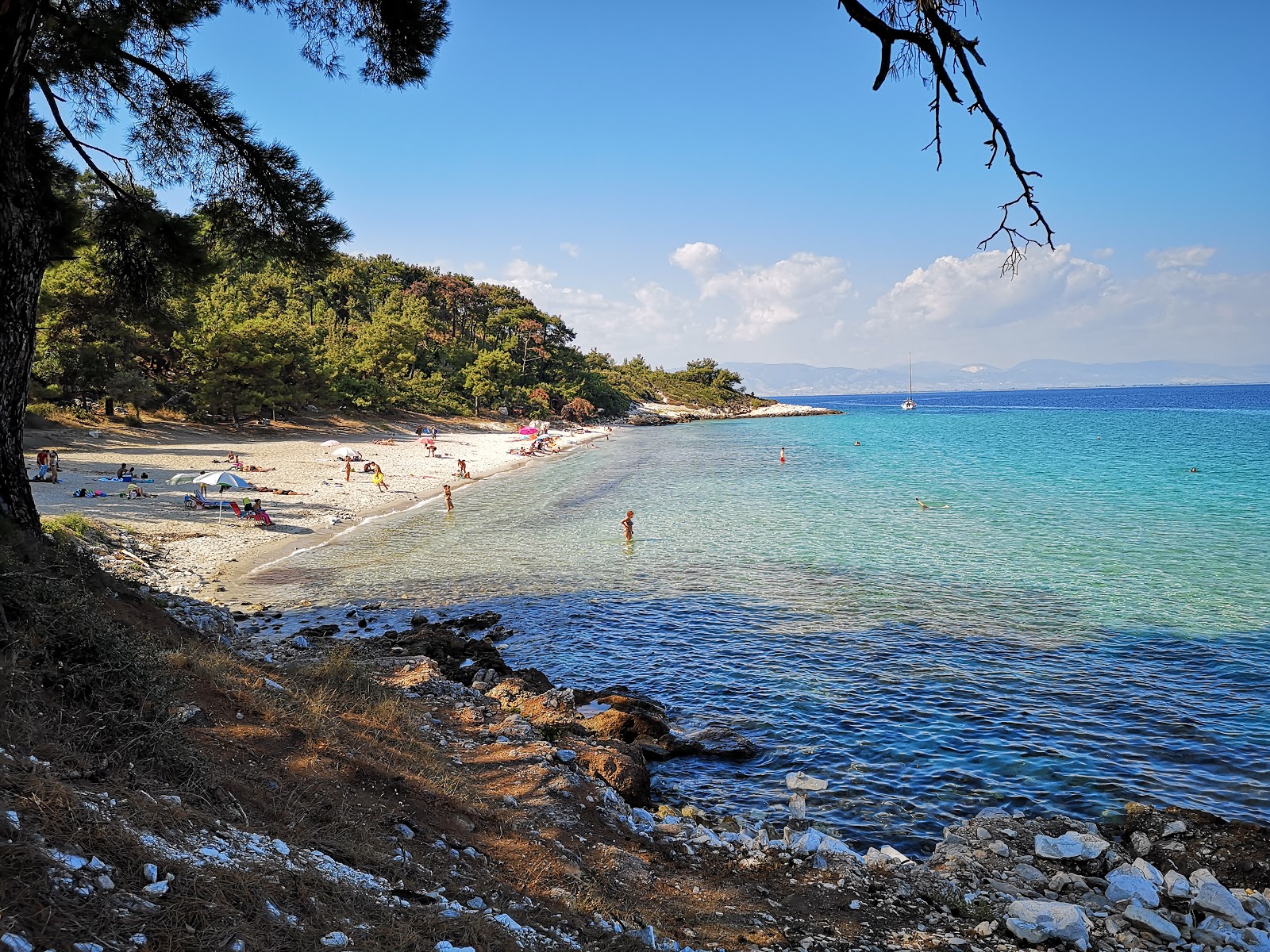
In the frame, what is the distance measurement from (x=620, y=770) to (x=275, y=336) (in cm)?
4743

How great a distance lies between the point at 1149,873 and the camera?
22.6ft

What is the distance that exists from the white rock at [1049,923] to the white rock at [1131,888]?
76 cm

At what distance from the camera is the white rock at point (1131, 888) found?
6457 mm

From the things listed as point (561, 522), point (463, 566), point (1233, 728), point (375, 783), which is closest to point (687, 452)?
point (561, 522)

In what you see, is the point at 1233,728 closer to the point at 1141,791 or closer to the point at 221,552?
the point at 1141,791

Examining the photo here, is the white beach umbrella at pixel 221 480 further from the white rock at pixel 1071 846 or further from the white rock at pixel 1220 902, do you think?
the white rock at pixel 1220 902

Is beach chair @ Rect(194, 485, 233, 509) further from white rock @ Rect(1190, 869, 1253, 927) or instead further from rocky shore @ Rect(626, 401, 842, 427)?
rocky shore @ Rect(626, 401, 842, 427)

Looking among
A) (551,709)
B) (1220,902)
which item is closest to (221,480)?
(551,709)

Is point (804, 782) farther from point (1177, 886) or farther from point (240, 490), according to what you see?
point (240, 490)

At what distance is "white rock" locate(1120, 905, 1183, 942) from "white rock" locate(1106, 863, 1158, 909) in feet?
0.85

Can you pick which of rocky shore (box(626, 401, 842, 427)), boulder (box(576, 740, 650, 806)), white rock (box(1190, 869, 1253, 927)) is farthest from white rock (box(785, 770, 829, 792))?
rocky shore (box(626, 401, 842, 427))

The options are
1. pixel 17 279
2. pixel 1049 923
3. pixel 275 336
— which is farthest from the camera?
pixel 275 336

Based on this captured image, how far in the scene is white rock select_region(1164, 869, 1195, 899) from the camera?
6570 millimetres

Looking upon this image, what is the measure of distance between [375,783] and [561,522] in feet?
77.8
